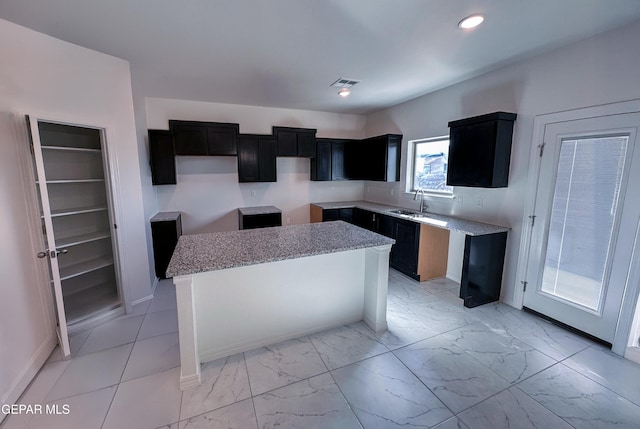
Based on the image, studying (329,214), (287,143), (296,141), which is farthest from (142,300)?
(296,141)

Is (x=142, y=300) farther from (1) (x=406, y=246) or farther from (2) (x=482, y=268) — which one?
(2) (x=482, y=268)

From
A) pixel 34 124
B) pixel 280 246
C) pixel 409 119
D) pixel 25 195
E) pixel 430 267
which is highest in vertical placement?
pixel 409 119

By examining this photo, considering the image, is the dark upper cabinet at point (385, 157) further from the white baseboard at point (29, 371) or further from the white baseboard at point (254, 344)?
the white baseboard at point (29, 371)

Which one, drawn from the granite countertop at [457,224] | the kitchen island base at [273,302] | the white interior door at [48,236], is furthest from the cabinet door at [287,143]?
the white interior door at [48,236]

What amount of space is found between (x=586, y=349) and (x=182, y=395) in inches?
127

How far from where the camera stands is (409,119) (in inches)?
167

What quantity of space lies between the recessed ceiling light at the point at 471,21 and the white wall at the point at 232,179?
323 cm

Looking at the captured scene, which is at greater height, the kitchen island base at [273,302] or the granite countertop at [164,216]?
the granite countertop at [164,216]

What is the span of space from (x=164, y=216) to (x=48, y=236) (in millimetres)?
1896

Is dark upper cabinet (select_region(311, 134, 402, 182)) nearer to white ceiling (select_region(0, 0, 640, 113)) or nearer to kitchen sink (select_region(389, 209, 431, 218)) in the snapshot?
kitchen sink (select_region(389, 209, 431, 218))

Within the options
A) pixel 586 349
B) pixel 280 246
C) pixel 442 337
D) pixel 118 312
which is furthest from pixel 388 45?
pixel 118 312

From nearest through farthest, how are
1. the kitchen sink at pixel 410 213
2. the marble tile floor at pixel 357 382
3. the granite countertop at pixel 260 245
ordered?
the marble tile floor at pixel 357 382
the granite countertop at pixel 260 245
the kitchen sink at pixel 410 213

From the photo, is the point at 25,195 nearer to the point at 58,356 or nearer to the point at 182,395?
the point at 58,356

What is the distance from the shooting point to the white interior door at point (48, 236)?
6.18 feet
